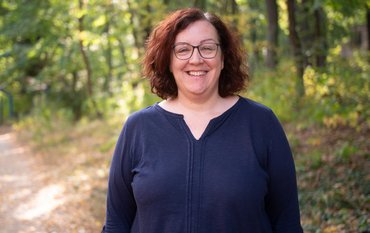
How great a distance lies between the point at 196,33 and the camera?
230cm

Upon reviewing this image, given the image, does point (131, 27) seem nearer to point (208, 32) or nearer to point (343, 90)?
point (343, 90)

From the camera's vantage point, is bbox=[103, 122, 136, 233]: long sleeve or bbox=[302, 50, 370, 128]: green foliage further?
bbox=[302, 50, 370, 128]: green foliage

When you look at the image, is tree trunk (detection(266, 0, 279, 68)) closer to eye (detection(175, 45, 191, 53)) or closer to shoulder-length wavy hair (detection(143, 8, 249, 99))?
shoulder-length wavy hair (detection(143, 8, 249, 99))

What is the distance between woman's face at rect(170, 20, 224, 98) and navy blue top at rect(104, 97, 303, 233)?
16 centimetres

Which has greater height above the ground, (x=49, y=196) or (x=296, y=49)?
(x=296, y=49)

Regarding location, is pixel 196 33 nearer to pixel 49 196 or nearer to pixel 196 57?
pixel 196 57

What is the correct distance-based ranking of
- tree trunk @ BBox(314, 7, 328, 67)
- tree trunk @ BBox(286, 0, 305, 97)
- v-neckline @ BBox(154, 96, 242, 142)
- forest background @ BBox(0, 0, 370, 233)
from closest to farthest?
v-neckline @ BBox(154, 96, 242, 142), forest background @ BBox(0, 0, 370, 233), tree trunk @ BBox(286, 0, 305, 97), tree trunk @ BBox(314, 7, 328, 67)

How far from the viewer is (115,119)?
1458 cm

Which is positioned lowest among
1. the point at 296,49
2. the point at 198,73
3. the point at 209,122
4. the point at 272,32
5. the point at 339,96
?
the point at 339,96

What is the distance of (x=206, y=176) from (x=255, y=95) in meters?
8.22

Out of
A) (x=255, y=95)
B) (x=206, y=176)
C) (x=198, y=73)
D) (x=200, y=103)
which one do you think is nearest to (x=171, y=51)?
(x=198, y=73)

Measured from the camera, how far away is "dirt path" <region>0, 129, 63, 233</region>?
7.15m

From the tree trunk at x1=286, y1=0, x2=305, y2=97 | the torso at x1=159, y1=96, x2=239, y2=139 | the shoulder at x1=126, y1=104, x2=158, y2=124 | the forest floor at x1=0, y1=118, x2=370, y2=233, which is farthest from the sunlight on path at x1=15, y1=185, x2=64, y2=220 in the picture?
the torso at x1=159, y1=96, x2=239, y2=139

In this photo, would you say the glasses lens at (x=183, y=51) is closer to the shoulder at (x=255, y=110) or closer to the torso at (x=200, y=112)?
the torso at (x=200, y=112)
